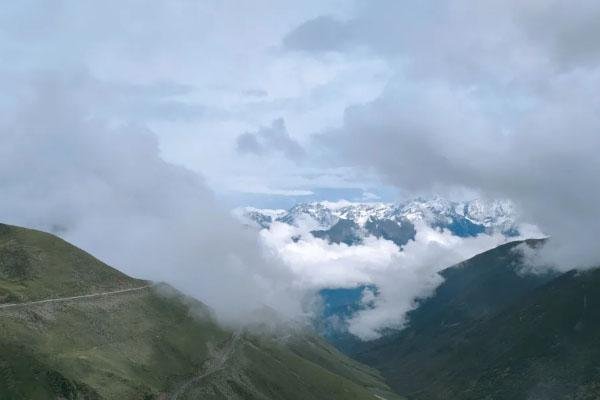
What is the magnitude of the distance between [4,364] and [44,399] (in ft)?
55.4

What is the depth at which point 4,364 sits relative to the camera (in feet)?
654

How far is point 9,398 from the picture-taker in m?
188

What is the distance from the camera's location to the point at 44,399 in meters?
199

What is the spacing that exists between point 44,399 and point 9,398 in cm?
1347

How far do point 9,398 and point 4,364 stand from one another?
1531 cm
